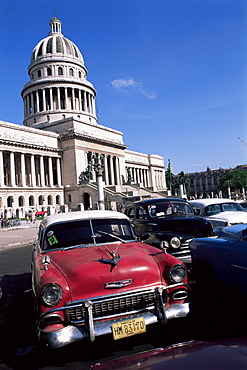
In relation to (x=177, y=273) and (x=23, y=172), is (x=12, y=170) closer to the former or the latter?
(x=23, y=172)

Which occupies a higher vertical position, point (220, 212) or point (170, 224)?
point (220, 212)

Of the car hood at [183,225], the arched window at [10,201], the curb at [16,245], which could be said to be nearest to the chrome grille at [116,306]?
the car hood at [183,225]

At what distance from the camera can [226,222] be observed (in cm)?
1086

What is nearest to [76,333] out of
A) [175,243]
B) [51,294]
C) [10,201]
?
[51,294]

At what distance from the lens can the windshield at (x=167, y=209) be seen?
967 centimetres

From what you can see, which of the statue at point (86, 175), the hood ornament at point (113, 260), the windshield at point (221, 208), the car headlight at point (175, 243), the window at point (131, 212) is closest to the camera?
the hood ornament at point (113, 260)

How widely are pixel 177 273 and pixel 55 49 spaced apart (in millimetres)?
75389

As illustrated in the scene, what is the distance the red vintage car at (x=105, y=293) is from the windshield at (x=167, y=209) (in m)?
4.92

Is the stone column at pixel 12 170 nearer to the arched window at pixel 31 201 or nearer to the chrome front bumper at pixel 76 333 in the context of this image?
the arched window at pixel 31 201

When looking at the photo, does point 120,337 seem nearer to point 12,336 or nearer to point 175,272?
point 175,272

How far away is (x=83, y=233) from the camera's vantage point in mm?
5336

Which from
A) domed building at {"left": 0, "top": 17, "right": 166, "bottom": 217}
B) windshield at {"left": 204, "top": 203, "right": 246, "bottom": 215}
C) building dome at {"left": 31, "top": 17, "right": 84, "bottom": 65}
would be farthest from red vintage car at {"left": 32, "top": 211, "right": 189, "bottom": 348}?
building dome at {"left": 31, "top": 17, "right": 84, "bottom": 65}

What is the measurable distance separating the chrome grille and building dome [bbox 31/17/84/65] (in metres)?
73.7

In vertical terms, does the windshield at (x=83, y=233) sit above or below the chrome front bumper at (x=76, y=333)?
above
